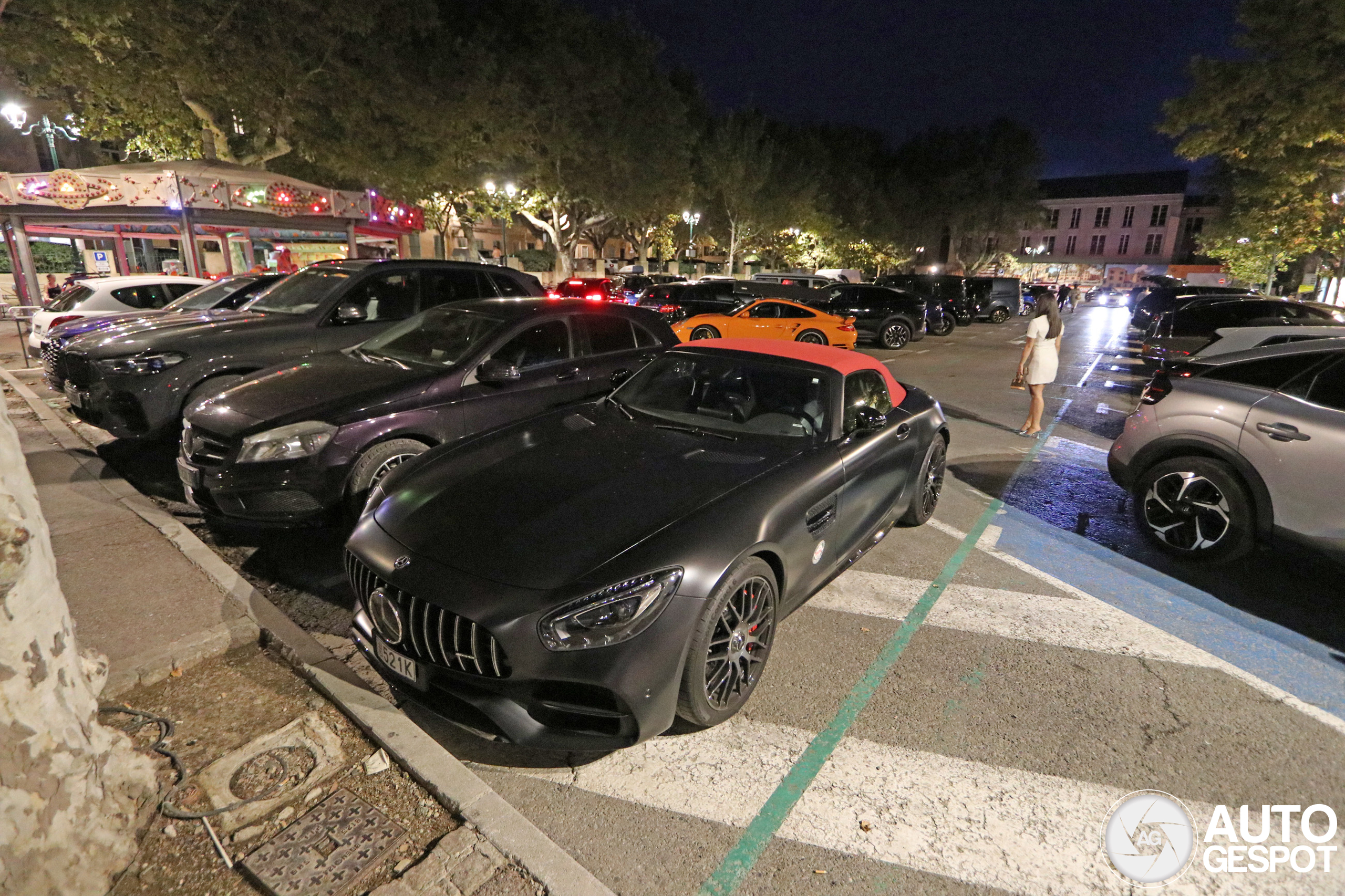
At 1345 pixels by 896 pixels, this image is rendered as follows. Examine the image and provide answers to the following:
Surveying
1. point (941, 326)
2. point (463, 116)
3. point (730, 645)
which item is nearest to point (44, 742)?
point (730, 645)

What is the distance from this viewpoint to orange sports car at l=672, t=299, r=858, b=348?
52.0ft

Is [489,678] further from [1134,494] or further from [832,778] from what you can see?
[1134,494]

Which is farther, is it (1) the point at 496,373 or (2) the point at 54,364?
(2) the point at 54,364

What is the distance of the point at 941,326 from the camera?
75.2 feet

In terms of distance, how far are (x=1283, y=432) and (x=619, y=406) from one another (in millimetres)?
4220

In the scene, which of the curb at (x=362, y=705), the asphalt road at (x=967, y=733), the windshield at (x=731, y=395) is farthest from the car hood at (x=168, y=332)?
the windshield at (x=731, y=395)

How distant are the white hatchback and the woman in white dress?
1238cm

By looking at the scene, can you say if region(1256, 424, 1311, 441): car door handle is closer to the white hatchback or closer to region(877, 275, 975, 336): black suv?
the white hatchback

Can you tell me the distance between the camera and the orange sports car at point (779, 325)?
15.9m

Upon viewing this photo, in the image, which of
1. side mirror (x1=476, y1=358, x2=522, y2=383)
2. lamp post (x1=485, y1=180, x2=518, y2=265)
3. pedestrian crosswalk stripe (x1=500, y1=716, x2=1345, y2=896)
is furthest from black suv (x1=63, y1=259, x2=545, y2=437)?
lamp post (x1=485, y1=180, x2=518, y2=265)

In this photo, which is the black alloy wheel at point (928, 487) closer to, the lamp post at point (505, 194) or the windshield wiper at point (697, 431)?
the windshield wiper at point (697, 431)

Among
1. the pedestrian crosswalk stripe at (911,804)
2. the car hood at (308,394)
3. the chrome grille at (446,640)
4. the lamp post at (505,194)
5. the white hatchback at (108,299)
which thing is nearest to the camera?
the pedestrian crosswalk stripe at (911,804)

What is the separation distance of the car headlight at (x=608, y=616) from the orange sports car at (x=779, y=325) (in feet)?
43.8

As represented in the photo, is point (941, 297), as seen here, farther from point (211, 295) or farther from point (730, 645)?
point (730, 645)
